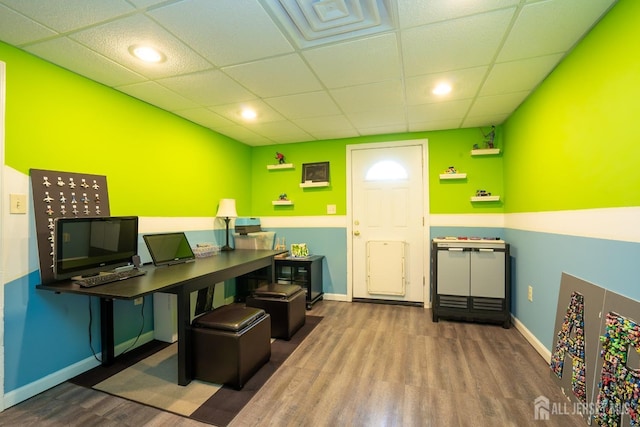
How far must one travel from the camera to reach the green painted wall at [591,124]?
4.86 ft

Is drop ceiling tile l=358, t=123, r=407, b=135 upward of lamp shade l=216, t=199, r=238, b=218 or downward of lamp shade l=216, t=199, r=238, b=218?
upward

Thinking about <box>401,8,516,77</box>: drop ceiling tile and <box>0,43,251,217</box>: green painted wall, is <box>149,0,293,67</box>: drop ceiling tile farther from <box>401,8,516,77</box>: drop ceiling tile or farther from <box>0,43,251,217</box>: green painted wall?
<box>0,43,251,217</box>: green painted wall

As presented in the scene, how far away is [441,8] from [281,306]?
2.59m

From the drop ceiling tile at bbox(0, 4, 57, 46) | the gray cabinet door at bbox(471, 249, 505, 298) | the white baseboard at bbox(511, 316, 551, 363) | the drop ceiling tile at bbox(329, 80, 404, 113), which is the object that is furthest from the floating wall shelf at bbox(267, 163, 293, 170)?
the white baseboard at bbox(511, 316, 551, 363)

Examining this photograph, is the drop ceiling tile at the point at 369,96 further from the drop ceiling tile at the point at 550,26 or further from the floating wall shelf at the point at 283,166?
the floating wall shelf at the point at 283,166

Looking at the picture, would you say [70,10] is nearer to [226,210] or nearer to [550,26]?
[226,210]

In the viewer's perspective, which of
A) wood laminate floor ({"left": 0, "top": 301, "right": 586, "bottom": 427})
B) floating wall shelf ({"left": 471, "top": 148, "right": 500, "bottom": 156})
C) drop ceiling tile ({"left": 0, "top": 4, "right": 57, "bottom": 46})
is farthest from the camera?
floating wall shelf ({"left": 471, "top": 148, "right": 500, "bottom": 156})

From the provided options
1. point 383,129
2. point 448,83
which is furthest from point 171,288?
point 383,129

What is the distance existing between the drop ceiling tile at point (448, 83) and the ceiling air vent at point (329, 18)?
778 mm

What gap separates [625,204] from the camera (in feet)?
4.96

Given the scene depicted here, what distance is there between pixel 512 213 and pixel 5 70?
4.43 metres

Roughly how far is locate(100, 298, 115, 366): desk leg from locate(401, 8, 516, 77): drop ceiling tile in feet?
9.47

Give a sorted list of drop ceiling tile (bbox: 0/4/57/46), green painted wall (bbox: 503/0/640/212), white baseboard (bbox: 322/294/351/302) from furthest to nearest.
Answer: white baseboard (bbox: 322/294/351/302) → drop ceiling tile (bbox: 0/4/57/46) → green painted wall (bbox: 503/0/640/212)

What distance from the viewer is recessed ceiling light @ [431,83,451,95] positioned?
8.06 ft
